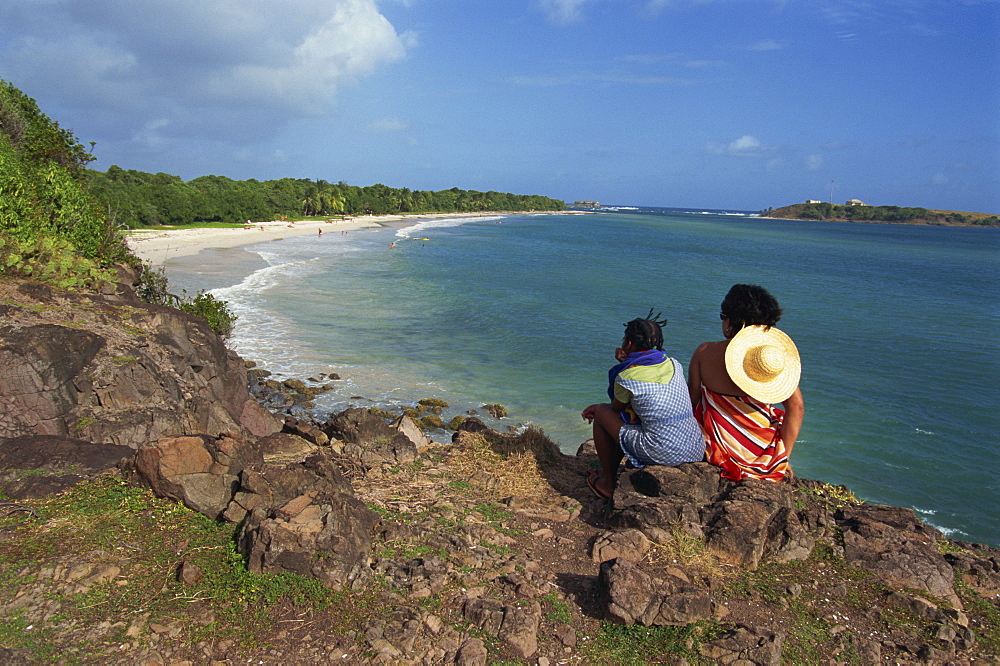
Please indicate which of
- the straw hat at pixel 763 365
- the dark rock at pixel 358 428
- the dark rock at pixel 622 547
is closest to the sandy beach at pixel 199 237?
the dark rock at pixel 358 428

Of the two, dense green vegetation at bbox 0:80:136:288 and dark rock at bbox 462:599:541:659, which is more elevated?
dense green vegetation at bbox 0:80:136:288

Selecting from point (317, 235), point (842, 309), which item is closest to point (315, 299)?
point (842, 309)

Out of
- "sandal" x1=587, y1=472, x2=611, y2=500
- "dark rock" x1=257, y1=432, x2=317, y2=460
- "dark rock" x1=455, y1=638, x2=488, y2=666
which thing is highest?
"dark rock" x1=257, y1=432, x2=317, y2=460

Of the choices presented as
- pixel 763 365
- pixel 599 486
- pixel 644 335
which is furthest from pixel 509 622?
pixel 763 365

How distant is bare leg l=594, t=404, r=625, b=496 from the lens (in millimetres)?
5008

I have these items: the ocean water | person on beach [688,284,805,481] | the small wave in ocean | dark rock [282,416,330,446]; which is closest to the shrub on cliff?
the ocean water

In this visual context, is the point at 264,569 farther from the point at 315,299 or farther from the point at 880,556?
the point at 315,299

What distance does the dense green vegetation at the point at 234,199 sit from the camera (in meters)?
48.8

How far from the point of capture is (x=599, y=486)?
518 centimetres

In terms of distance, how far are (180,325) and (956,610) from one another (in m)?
8.89

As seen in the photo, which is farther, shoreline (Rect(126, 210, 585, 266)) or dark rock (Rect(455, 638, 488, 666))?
shoreline (Rect(126, 210, 585, 266))

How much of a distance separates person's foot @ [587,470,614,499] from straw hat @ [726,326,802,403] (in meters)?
1.37

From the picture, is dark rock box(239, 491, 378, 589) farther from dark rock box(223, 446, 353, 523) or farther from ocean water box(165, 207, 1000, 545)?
ocean water box(165, 207, 1000, 545)

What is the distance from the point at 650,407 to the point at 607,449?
2.24 feet
